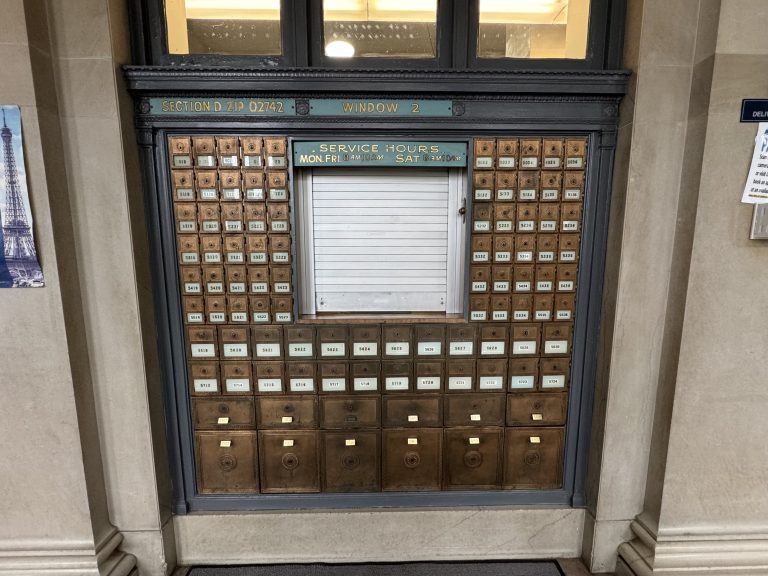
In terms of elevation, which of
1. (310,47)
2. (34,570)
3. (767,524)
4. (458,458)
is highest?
(310,47)

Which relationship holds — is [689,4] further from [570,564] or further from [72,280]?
[72,280]

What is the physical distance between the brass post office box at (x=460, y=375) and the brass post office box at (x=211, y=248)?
163cm

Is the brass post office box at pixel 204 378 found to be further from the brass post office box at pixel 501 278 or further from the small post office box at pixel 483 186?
the small post office box at pixel 483 186

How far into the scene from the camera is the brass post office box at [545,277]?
2.54 m

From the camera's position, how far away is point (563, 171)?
2447 millimetres

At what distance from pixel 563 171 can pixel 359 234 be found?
1.34m

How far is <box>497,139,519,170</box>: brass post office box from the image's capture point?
242 cm

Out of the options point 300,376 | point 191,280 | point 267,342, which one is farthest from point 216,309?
point 300,376

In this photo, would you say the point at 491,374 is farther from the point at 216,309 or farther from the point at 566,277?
the point at 216,309

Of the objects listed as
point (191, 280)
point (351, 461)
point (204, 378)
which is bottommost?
point (351, 461)

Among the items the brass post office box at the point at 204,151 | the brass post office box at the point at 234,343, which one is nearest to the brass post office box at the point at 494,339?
the brass post office box at the point at 234,343

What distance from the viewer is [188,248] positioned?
246cm

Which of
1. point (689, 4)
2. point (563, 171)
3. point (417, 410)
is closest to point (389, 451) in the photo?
point (417, 410)

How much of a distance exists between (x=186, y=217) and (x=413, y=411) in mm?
1928
